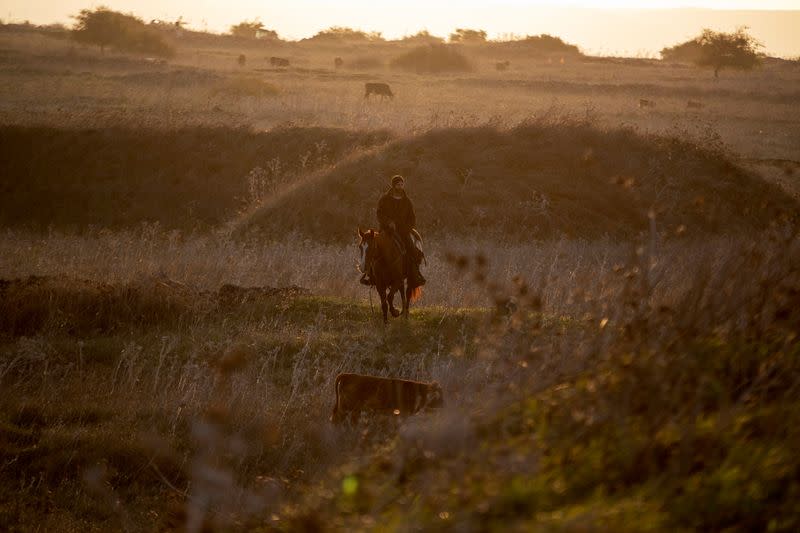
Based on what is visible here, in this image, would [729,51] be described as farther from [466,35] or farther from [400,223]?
[400,223]

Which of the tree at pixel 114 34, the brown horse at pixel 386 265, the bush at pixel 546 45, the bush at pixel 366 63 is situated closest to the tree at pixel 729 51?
the bush at pixel 546 45

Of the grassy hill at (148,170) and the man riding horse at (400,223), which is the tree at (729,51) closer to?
the grassy hill at (148,170)

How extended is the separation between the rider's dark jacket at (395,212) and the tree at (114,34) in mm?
55470

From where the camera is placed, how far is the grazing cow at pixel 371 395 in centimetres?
743

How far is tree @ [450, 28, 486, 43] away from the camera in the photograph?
320 ft

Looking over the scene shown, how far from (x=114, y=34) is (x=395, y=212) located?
57797 millimetres

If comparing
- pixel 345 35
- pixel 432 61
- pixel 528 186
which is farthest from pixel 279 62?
pixel 528 186

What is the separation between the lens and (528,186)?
87.4 feet

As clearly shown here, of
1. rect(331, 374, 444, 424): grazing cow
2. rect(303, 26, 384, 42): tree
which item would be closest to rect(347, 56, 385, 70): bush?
rect(303, 26, 384, 42): tree

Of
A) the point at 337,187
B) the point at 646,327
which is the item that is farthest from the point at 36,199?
the point at 646,327

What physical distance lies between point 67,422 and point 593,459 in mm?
6726

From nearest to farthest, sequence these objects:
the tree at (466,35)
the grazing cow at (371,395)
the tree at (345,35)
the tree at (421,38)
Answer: the grazing cow at (371,395), the tree at (421,38), the tree at (345,35), the tree at (466,35)

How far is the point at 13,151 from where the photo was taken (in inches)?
1215

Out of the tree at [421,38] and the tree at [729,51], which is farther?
the tree at [421,38]
